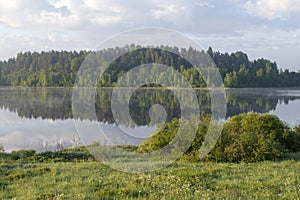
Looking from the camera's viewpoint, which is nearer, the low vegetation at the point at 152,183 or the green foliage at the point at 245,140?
the low vegetation at the point at 152,183

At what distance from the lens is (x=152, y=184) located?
28.4 ft

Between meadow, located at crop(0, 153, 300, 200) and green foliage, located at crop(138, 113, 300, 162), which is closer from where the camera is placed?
meadow, located at crop(0, 153, 300, 200)

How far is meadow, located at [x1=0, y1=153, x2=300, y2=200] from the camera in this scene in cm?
764

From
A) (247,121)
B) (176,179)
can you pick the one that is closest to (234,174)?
(176,179)

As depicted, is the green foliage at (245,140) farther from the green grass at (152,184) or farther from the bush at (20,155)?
the bush at (20,155)

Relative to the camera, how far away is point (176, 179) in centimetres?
913

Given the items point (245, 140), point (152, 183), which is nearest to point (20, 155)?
point (245, 140)

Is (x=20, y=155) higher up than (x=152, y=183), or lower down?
lower down

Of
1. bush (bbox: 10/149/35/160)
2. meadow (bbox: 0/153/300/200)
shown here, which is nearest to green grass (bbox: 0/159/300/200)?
meadow (bbox: 0/153/300/200)

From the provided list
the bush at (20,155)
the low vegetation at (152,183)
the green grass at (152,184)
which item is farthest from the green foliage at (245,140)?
the bush at (20,155)

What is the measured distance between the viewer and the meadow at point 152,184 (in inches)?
301

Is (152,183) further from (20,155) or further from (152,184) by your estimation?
(20,155)

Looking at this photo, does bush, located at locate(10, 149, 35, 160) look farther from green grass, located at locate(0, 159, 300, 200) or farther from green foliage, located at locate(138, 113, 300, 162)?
green grass, located at locate(0, 159, 300, 200)

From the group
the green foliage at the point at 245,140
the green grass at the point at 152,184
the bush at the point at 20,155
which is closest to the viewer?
the green grass at the point at 152,184
